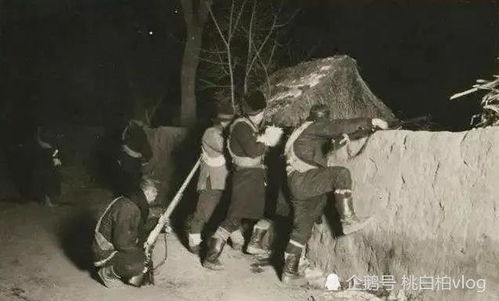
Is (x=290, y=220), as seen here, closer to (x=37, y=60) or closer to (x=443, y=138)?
(x=443, y=138)

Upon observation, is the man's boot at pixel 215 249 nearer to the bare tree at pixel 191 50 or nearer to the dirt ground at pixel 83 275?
the dirt ground at pixel 83 275

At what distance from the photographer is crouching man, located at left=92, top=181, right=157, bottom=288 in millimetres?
5840

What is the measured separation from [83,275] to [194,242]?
1402 millimetres

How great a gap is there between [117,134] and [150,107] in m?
4.18

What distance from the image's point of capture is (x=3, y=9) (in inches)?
771

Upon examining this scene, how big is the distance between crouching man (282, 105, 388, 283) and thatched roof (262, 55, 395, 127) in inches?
64.7

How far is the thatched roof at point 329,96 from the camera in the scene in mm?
7891

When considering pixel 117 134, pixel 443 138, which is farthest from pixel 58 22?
pixel 443 138

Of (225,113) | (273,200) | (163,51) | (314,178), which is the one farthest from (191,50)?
(163,51)

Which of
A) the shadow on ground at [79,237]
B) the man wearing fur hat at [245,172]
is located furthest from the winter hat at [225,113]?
the shadow on ground at [79,237]

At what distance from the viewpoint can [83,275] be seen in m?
6.50

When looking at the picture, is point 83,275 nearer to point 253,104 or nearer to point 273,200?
point 273,200

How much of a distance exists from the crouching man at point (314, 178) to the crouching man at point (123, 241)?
5.21 ft

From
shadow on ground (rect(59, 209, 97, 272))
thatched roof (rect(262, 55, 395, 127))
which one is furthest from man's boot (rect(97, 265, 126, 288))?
thatched roof (rect(262, 55, 395, 127))
